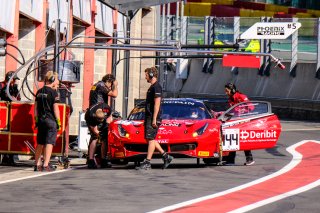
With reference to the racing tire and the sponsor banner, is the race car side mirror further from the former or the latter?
the racing tire

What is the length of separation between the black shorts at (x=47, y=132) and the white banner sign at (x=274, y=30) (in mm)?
6204

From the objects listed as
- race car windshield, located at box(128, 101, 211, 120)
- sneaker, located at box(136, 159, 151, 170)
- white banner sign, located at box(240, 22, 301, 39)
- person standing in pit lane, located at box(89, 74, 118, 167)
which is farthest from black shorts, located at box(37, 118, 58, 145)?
white banner sign, located at box(240, 22, 301, 39)

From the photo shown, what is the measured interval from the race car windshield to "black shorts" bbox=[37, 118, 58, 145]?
218cm

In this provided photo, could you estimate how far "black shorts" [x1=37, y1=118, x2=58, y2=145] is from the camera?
19.2 metres

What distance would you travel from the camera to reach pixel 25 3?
25.0 metres

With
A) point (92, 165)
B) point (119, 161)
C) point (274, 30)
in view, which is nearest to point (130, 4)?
point (274, 30)

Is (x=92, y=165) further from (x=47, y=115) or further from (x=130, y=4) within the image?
(x=130, y=4)

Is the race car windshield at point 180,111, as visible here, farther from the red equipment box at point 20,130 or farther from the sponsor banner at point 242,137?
the red equipment box at point 20,130

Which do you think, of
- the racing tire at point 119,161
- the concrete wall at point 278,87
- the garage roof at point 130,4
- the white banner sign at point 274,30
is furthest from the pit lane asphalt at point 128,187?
the concrete wall at point 278,87

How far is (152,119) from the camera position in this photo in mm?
19594

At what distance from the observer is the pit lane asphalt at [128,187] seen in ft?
42.6

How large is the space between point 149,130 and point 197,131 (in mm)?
877

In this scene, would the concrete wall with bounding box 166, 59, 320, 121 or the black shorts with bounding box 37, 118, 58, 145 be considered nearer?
the black shorts with bounding box 37, 118, 58, 145

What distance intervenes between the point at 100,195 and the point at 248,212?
2.48 metres
